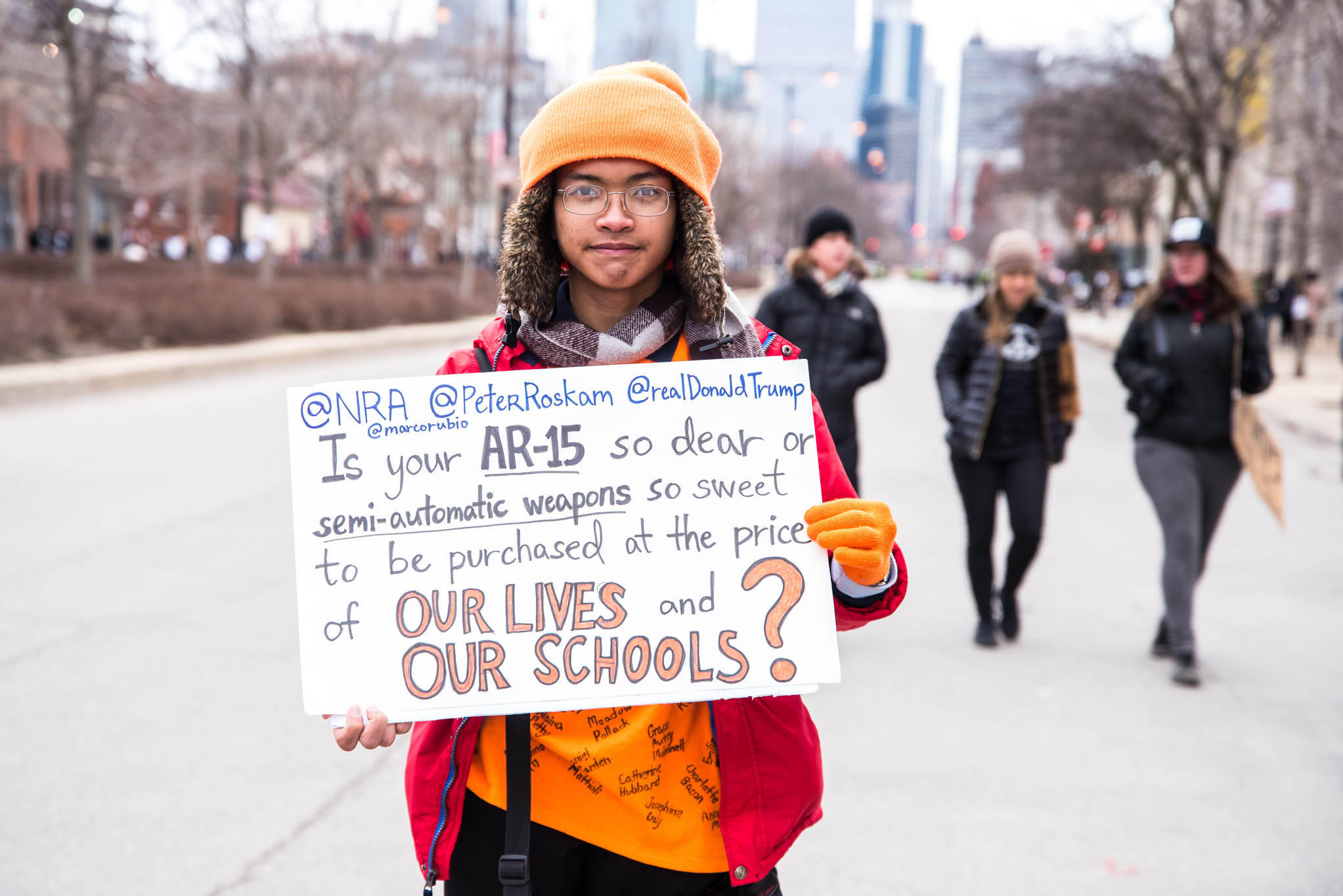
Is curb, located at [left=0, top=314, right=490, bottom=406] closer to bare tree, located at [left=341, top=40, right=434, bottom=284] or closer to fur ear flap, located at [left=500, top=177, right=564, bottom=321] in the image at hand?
bare tree, located at [left=341, top=40, right=434, bottom=284]

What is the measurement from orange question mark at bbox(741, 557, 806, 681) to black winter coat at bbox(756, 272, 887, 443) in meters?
3.98

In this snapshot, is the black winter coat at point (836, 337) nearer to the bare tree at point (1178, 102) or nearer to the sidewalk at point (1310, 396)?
the sidewalk at point (1310, 396)

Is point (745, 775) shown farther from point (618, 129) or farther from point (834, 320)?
point (834, 320)

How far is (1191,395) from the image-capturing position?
5.33 m

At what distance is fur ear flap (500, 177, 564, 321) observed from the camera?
6.71 feet

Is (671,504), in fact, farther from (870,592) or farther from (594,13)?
(594,13)

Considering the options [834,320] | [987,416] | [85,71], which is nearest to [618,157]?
[987,416]

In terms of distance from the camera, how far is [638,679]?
1.94 metres

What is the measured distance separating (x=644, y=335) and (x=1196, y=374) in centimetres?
405

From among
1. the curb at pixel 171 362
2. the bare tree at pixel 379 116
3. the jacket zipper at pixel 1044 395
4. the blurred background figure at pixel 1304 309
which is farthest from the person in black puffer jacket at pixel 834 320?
the bare tree at pixel 379 116

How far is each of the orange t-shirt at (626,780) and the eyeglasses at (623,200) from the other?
810mm

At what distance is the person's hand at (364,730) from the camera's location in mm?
1856

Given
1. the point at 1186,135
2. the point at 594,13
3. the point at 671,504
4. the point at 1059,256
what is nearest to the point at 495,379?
the point at 671,504

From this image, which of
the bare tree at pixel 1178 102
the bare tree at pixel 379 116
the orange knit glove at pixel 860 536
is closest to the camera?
the orange knit glove at pixel 860 536
